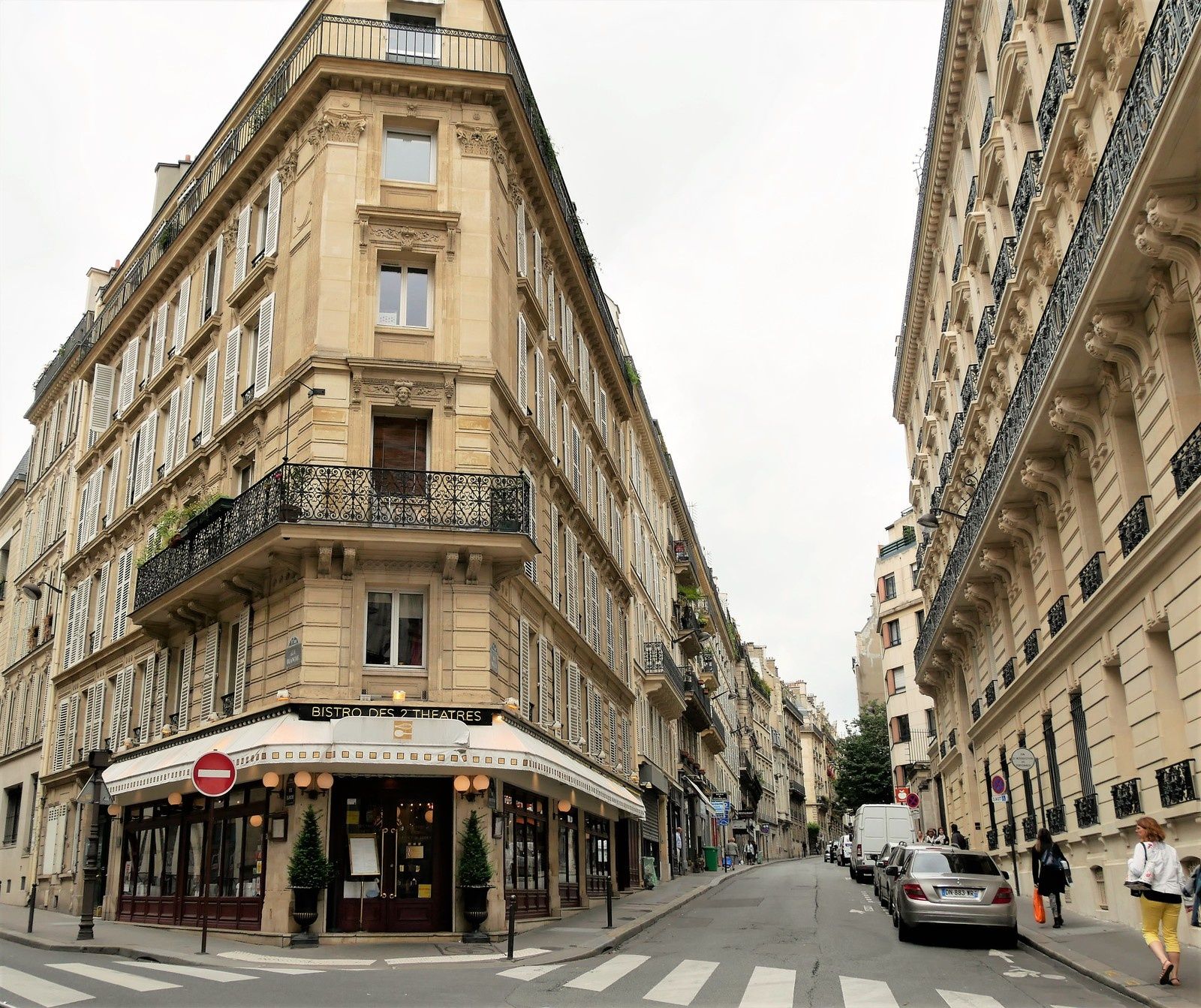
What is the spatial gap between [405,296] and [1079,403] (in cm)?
1223

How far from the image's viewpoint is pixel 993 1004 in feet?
33.8

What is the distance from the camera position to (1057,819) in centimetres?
2045

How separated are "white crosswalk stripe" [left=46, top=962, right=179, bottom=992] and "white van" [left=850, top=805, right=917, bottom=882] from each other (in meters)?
26.7

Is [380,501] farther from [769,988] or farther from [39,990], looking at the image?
[769,988]

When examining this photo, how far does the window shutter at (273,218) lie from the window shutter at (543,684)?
9801 millimetres

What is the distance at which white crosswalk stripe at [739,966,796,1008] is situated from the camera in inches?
413

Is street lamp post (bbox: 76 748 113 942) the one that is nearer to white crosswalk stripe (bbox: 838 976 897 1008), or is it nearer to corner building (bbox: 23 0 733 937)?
corner building (bbox: 23 0 733 937)

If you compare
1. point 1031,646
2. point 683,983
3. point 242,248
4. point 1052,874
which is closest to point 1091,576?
point 1052,874

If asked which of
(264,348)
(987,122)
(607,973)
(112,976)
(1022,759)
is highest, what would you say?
(987,122)

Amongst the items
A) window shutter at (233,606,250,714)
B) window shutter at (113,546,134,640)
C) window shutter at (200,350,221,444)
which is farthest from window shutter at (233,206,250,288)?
window shutter at (233,606,250,714)

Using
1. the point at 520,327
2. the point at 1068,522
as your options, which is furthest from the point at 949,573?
the point at 520,327

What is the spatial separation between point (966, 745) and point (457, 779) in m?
20.7

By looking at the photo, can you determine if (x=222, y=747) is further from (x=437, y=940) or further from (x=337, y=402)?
(x=337, y=402)

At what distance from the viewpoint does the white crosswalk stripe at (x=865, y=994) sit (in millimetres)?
10372
